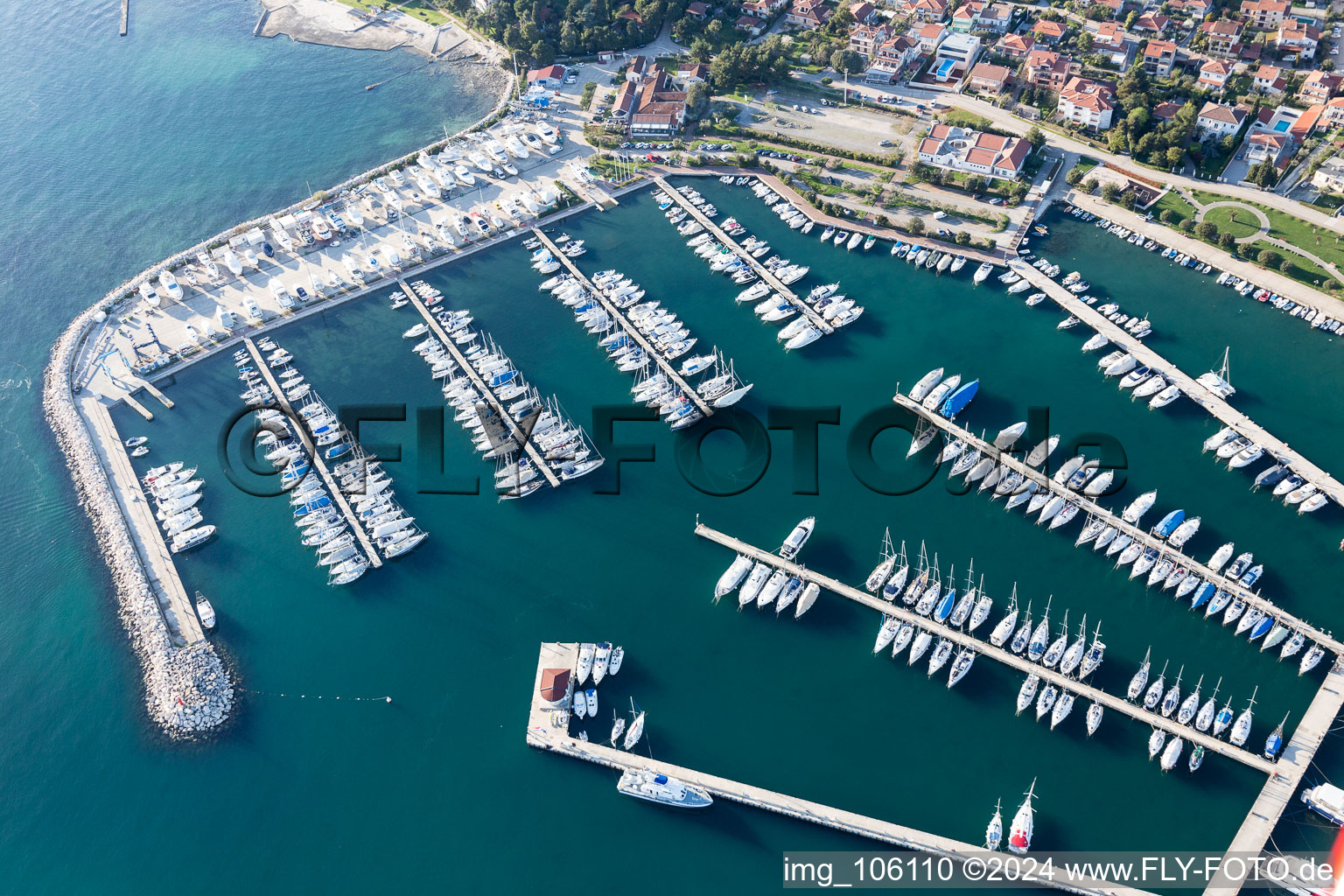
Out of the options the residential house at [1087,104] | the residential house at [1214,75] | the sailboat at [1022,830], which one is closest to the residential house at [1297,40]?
the residential house at [1214,75]

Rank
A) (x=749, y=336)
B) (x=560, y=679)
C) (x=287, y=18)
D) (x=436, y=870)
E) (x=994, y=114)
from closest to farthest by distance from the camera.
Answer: (x=436, y=870), (x=560, y=679), (x=749, y=336), (x=994, y=114), (x=287, y=18)

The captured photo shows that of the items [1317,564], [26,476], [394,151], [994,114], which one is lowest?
[26,476]

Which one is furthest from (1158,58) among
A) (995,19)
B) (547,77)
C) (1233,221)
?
(547,77)

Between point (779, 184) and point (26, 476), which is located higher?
point (779, 184)

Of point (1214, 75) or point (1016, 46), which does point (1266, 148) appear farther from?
point (1016, 46)

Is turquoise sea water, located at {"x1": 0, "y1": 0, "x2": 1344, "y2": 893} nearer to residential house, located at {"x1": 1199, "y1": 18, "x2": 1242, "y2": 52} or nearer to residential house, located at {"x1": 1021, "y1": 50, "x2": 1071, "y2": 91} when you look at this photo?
residential house, located at {"x1": 1021, "y1": 50, "x2": 1071, "y2": 91}

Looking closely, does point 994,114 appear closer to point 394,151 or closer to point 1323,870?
point 394,151

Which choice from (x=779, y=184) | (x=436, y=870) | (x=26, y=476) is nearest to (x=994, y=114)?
(x=779, y=184)

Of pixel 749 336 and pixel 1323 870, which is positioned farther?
pixel 749 336

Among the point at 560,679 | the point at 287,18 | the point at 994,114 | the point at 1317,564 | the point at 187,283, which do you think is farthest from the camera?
the point at 287,18
